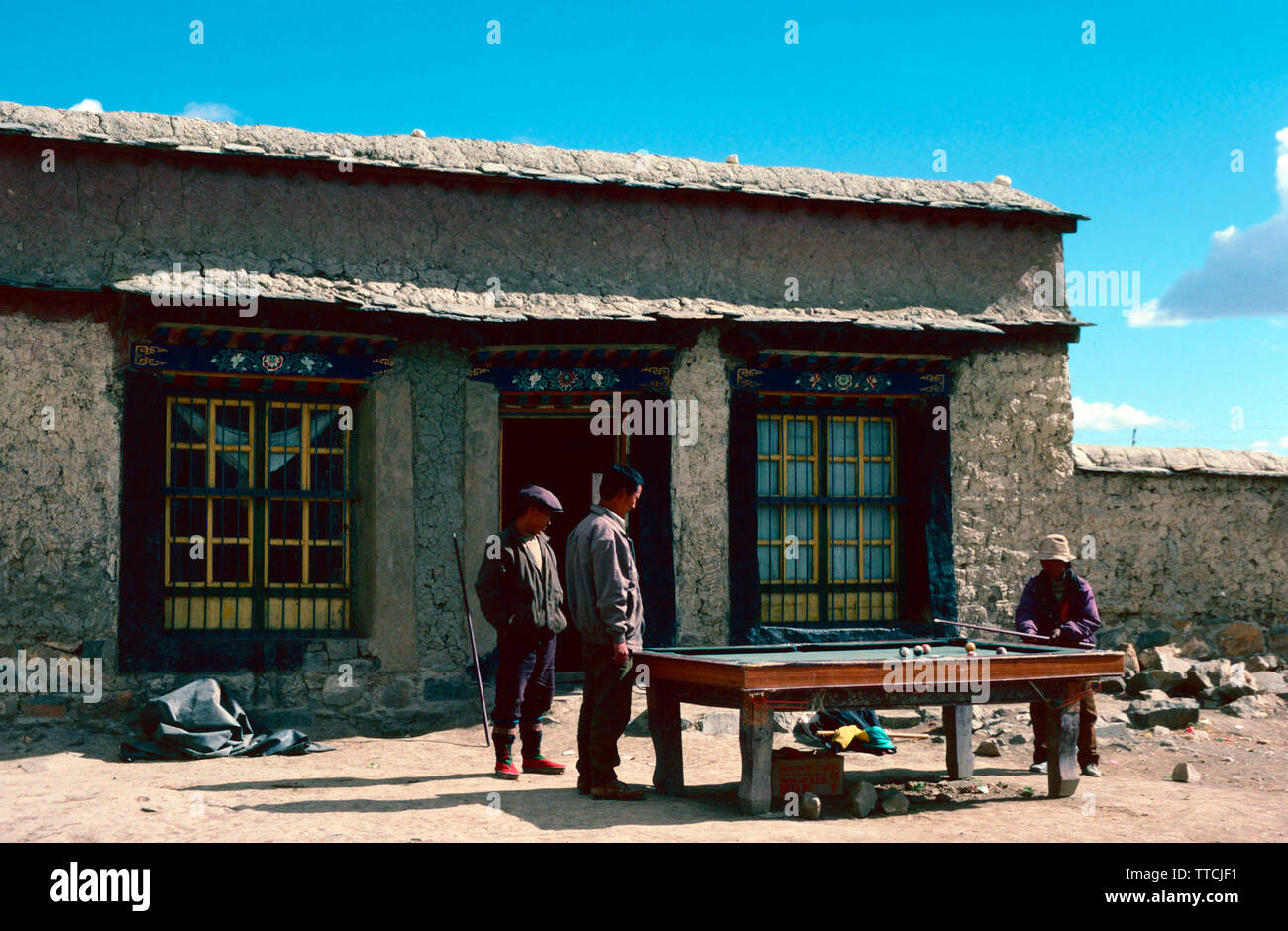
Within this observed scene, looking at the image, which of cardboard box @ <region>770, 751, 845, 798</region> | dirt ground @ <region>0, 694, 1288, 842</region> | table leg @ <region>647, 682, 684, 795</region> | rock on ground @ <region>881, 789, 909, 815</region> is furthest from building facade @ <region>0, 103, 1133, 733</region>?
rock on ground @ <region>881, 789, 909, 815</region>

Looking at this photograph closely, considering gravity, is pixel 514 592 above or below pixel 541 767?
above

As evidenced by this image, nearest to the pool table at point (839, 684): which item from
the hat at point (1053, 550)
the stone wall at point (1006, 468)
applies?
the hat at point (1053, 550)

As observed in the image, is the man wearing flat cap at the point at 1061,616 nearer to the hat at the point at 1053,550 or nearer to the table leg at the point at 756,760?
the hat at the point at 1053,550

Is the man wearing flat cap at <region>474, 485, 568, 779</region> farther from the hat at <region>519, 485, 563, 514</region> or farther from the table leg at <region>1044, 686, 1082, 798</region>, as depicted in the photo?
the table leg at <region>1044, 686, 1082, 798</region>

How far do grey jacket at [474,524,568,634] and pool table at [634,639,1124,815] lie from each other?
2.65 feet

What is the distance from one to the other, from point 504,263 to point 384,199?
0.97 metres

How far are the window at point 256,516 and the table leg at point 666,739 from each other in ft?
10.7

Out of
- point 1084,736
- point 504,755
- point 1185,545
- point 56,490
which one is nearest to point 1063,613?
point 1084,736

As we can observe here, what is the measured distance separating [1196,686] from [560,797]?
5.83 metres

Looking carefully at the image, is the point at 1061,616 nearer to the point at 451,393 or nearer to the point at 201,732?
the point at 451,393

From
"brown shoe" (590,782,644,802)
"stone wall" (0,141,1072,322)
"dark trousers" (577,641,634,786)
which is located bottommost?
"brown shoe" (590,782,644,802)

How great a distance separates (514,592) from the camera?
724 centimetres

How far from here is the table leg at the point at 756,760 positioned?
6133 millimetres

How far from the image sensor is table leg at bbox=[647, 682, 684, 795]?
6730mm
